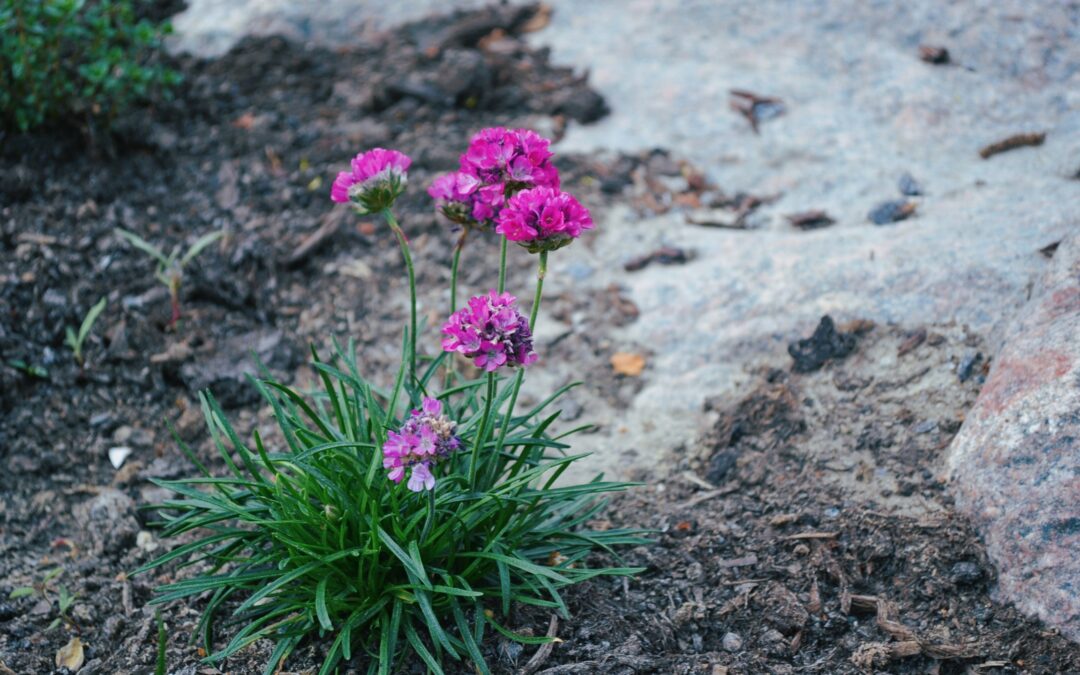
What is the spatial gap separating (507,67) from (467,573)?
3665 mm

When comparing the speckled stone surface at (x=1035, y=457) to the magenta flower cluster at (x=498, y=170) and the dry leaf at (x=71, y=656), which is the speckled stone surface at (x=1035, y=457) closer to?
the magenta flower cluster at (x=498, y=170)

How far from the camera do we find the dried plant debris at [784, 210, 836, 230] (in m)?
4.31

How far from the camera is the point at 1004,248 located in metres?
3.50

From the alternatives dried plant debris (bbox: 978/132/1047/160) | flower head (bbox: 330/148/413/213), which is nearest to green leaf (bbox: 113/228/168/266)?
flower head (bbox: 330/148/413/213)

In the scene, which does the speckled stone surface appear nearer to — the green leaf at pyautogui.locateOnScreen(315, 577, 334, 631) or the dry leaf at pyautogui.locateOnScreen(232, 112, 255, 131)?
the green leaf at pyautogui.locateOnScreen(315, 577, 334, 631)

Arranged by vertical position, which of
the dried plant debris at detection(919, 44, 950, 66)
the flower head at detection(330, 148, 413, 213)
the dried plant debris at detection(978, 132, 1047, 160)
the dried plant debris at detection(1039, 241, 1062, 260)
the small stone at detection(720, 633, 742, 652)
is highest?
the flower head at detection(330, 148, 413, 213)

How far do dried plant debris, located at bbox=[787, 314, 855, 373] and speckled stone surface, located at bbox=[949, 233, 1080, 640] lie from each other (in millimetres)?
577

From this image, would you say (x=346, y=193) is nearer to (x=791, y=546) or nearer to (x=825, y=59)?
(x=791, y=546)

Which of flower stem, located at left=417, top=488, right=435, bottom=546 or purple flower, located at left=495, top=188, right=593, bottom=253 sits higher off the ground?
purple flower, located at left=495, top=188, right=593, bottom=253

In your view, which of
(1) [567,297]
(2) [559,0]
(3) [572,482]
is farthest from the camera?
(2) [559,0]

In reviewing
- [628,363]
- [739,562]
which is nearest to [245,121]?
[628,363]

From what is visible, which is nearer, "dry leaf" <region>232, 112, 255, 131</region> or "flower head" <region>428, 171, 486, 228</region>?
"flower head" <region>428, 171, 486, 228</region>

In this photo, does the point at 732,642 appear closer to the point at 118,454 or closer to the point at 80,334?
the point at 118,454

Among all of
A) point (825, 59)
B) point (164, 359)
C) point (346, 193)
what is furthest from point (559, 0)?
point (346, 193)
